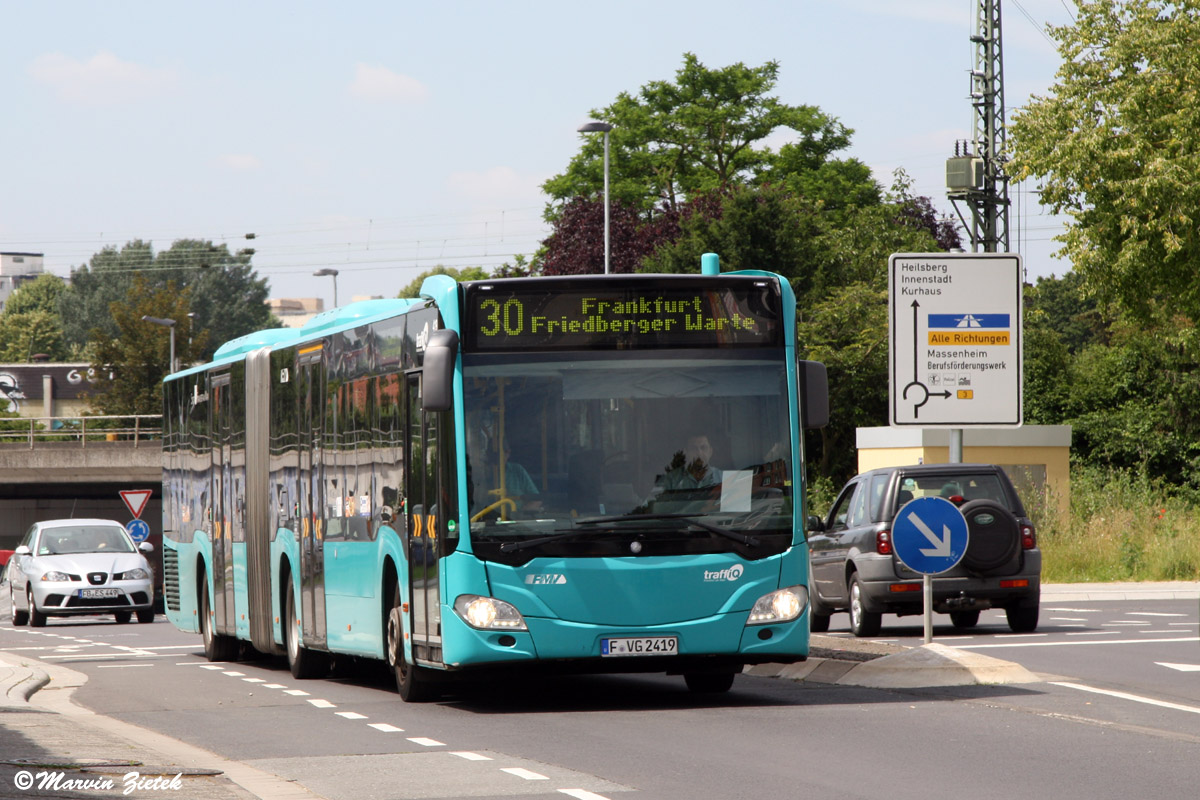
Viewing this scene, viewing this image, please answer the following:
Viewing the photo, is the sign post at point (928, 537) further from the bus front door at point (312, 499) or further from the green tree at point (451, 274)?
the green tree at point (451, 274)

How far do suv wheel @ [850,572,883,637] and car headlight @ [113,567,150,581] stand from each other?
14761 mm

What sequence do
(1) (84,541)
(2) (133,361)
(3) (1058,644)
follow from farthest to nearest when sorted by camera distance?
(2) (133,361) → (1) (84,541) → (3) (1058,644)

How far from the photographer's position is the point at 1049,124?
1499 inches

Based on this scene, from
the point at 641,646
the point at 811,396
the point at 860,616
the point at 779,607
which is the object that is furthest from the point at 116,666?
the point at 811,396

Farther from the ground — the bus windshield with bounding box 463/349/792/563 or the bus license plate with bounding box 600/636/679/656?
the bus windshield with bounding box 463/349/792/563

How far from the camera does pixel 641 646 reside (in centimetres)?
1309

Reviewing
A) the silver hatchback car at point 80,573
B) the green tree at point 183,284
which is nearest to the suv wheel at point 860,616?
the silver hatchback car at point 80,573

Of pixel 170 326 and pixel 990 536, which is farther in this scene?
pixel 170 326

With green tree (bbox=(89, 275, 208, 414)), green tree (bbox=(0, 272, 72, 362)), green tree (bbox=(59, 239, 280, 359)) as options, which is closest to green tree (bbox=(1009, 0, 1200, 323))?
green tree (bbox=(89, 275, 208, 414))

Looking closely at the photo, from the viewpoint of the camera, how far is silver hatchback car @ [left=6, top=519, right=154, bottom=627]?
31.4 meters

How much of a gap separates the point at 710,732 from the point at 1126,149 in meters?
27.2

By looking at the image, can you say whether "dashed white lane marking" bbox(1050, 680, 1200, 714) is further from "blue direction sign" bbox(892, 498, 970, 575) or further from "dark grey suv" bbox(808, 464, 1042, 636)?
"dark grey suv" bbox(808, 464, 1042, 636)

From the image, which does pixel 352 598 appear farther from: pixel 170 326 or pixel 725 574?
pixel 170 326

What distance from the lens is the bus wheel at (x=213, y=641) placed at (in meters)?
21.3
